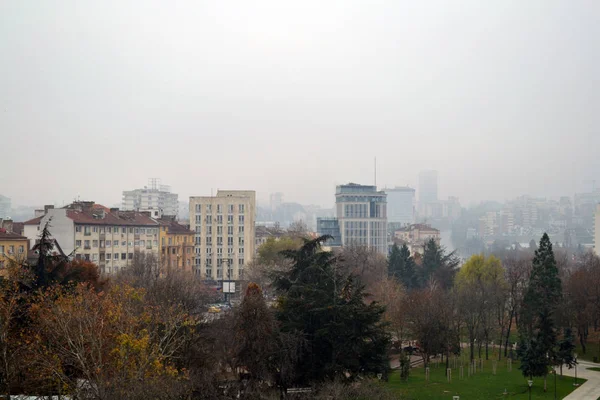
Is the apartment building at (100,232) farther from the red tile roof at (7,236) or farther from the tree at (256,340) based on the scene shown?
the tree at (256,340)

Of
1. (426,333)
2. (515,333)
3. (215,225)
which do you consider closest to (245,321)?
(426,333)

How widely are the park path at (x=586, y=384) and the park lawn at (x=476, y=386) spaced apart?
39 cm

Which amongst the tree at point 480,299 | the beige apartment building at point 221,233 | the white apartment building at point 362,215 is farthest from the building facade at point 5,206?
the tree at point 480,299

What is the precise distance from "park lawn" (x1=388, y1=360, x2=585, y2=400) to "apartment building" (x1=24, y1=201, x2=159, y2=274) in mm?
31167

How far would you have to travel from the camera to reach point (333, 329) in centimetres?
2569

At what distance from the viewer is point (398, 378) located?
108 ft

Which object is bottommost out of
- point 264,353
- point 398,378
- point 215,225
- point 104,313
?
point 398,378

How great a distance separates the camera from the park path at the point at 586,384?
29000 millimetres

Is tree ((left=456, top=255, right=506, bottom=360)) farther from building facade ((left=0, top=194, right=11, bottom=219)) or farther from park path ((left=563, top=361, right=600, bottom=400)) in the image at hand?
building facade ((left=0, top=194, right=11, bottom=219))

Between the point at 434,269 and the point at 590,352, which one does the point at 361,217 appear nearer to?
the point at 434,269

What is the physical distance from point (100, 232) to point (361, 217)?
239ft

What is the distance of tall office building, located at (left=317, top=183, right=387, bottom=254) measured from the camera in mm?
125750

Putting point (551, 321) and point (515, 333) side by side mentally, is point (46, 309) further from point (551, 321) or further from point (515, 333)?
point (515, 333)

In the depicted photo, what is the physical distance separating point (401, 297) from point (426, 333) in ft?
36.6
